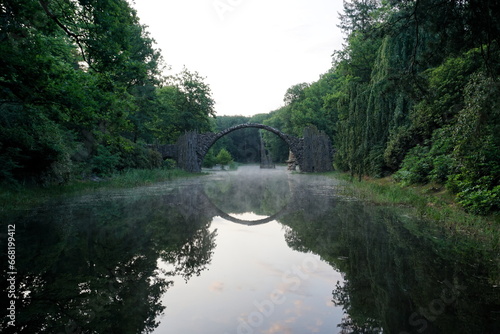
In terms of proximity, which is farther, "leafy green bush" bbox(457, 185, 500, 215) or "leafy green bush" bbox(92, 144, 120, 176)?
"leafy green bush" bbox(92, 144, 120, 176)

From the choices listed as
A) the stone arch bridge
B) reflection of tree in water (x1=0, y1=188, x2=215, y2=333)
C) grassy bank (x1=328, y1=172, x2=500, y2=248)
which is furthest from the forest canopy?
the stone arch bridge

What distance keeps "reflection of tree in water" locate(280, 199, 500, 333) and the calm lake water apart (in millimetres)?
16

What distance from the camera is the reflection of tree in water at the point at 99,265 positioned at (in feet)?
8.67

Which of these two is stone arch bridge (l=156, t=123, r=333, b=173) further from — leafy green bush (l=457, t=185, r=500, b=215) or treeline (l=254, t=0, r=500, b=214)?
leafy green bush (l=457, t=185, r=500, b=215)

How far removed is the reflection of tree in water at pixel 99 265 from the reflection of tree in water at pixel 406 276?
1.87 m

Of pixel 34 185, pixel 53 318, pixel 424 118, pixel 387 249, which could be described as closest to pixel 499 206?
pixel 387 249

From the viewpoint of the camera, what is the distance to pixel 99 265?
157 inches

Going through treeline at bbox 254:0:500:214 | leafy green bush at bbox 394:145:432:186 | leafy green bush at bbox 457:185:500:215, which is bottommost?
leafy green bush at bbox 457:185:500:215

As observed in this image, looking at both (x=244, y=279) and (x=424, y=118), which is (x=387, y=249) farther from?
(x=424, y=118)

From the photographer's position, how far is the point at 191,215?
7824mm

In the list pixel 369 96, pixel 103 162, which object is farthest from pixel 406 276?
pixel 103 162

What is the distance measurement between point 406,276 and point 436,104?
948 cm

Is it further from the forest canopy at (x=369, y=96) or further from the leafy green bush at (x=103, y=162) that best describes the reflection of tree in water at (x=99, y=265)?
the leafy green bush at (x=103, y=162)

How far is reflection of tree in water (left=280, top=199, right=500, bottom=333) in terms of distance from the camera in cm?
260
